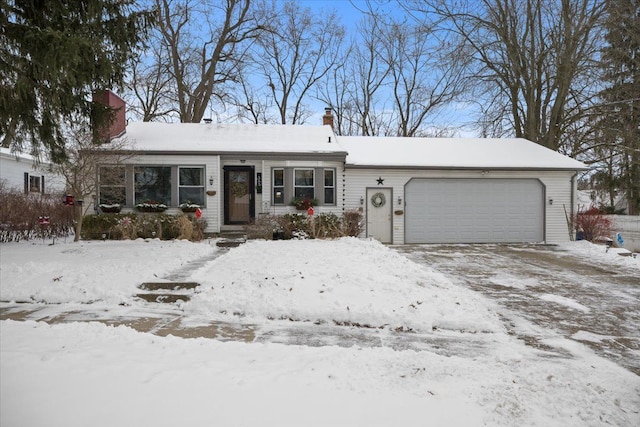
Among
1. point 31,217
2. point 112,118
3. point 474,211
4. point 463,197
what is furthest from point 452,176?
point 31,217

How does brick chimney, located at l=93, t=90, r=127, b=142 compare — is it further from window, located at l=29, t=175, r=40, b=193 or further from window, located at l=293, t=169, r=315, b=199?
window, located at l=29, t=175, r=40, b=193

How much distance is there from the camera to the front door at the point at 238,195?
15.2m

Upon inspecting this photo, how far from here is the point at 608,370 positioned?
3992 millimetres

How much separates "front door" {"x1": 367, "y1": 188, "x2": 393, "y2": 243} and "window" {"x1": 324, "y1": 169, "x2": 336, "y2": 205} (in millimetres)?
1390

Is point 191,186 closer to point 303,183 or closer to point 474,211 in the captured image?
point 303,183

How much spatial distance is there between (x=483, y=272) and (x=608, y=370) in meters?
5.27

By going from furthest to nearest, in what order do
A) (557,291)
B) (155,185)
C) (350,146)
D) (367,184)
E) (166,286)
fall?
(350,146) → (367,184) → (155,185) → (557,291) → (166,286)

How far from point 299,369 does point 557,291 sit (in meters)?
5.89

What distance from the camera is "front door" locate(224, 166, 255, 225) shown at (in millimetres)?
15195

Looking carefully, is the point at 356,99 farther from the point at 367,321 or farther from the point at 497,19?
the point at 367,321

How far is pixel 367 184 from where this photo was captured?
1492 cm

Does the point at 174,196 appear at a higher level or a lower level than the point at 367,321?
higher

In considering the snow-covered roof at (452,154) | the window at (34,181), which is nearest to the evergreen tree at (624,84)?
the snow-covered roof at (452,154)

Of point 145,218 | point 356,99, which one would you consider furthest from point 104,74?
point 356,99
